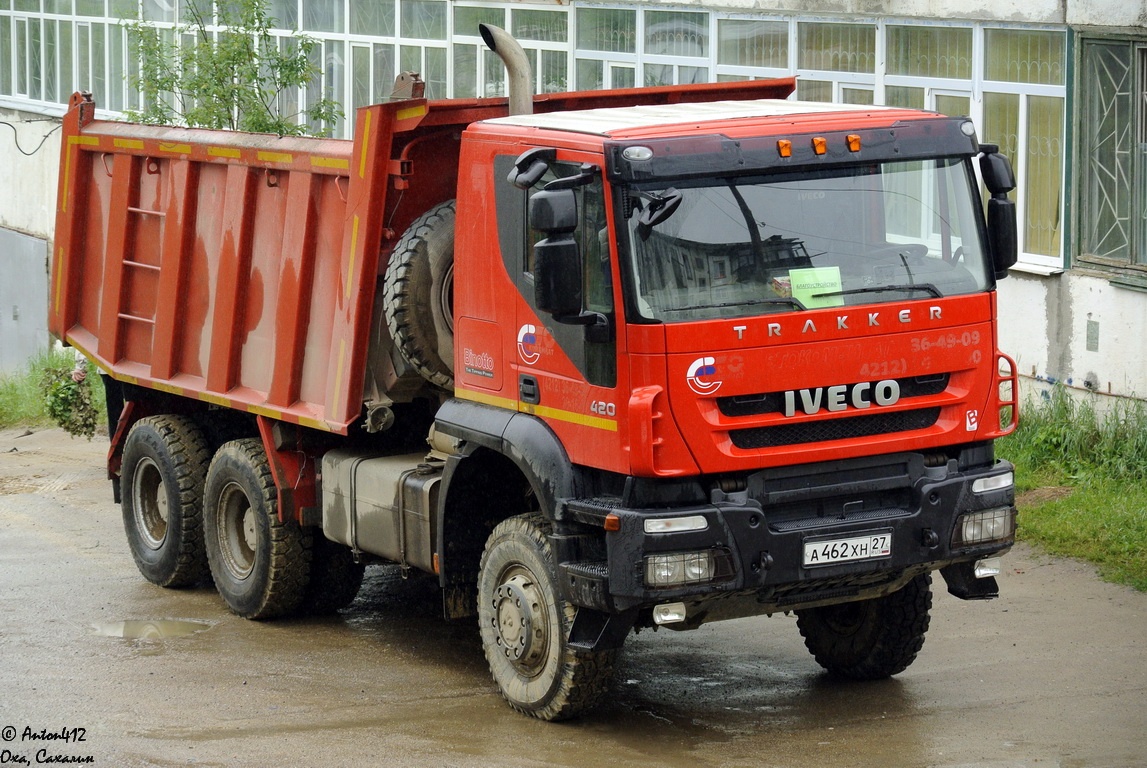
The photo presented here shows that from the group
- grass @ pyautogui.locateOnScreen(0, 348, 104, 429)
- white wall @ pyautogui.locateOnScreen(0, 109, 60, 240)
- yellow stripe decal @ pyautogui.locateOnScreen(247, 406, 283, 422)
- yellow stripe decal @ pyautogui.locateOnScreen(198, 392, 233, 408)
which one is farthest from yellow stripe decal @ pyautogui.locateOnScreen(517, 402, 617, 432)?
white wall @ pyautogui.locateOnScreen(0, 109, 60, 240)

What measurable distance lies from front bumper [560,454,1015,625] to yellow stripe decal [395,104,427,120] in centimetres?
207

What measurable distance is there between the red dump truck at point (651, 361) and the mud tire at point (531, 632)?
0.01 meters

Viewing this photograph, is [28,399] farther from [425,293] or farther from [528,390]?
[528,390]

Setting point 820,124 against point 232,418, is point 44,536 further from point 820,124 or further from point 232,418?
point 820,124

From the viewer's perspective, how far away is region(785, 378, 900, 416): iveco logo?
21.9ft

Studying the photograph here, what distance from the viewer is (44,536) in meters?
11.7

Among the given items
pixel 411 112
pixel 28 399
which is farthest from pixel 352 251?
pixel 28 399

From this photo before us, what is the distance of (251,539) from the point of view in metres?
9.53

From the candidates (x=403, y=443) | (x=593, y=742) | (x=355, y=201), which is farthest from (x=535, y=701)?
(x=355, y=201)

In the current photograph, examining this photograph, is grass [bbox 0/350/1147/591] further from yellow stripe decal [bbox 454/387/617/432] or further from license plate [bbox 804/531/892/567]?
yellow stripe decal [bbox 454/387/617/432]

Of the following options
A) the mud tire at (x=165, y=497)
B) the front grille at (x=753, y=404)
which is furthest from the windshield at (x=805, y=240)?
the mud tire at (x=165, y=497)

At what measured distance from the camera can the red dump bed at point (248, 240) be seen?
8156mm

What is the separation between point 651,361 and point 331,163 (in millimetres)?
2657

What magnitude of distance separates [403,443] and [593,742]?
85.3 inches
